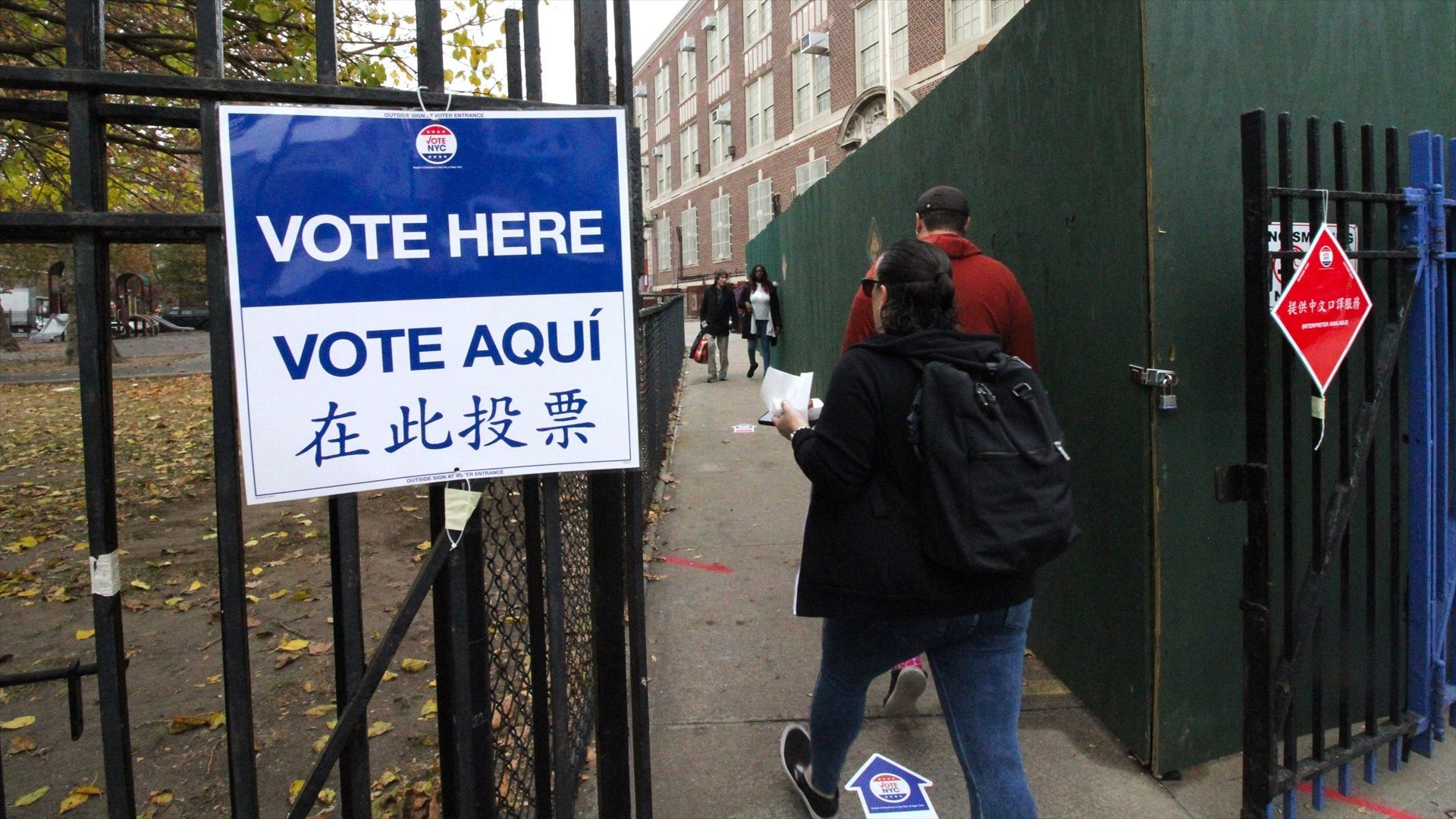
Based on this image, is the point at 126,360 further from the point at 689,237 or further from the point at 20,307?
the point at 20,307

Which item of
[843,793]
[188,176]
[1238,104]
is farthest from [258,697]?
[188,176]

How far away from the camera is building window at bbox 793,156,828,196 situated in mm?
30656

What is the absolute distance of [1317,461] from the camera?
286 cm

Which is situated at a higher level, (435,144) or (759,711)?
(435,144)

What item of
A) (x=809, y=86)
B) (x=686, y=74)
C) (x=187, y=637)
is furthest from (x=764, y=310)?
(x=686, y=74)

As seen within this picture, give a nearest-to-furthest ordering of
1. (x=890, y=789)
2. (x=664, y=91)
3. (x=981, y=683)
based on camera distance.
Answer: (x=981, y=683) < (x=890, y=789) < (x=664, y=91)

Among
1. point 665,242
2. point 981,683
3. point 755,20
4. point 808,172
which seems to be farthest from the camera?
point 665,242

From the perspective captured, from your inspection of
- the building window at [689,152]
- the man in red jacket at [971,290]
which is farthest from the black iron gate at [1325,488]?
the building window at [689,152]

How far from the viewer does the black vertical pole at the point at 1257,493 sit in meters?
Result: 2.64

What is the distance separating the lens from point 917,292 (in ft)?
7.98

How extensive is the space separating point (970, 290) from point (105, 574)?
2579 millimetres

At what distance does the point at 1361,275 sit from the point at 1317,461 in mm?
794

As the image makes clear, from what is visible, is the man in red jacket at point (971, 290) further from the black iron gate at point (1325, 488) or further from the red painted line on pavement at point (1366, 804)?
the red painted line on pavement at point (1366, 804)

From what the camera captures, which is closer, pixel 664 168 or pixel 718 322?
pixel 718 322
